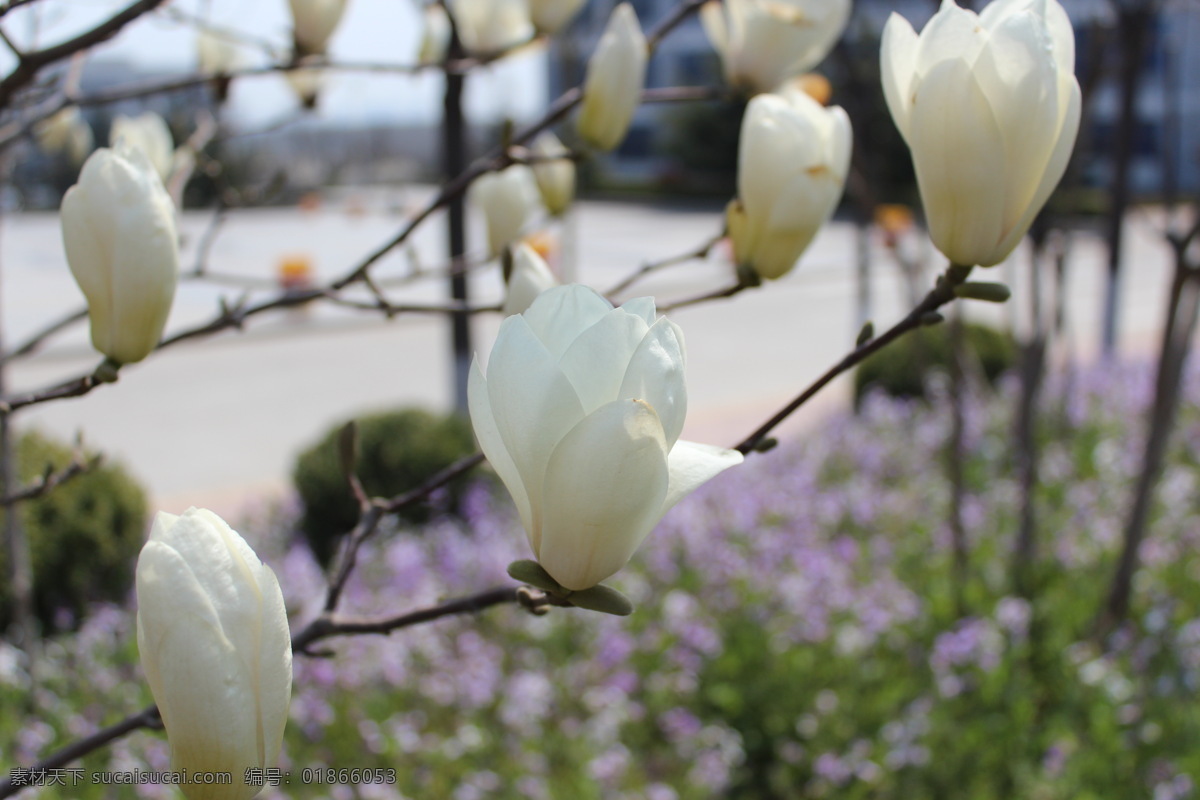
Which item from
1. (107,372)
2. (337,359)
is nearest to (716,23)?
(107,372)

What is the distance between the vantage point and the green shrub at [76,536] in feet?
11.4

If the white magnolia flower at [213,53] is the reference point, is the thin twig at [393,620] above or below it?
below

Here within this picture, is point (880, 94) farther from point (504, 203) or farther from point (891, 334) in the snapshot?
point (891, 334)

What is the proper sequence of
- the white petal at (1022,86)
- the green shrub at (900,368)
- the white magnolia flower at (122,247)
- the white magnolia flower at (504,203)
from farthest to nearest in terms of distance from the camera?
the green shrub at (900,368) < the white magnolia flower at (504,203) < the white magnolia flower at (122,247) < the white petal at (1022,86)

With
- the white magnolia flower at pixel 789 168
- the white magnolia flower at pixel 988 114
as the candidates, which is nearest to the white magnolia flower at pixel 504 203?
the white magnolia flower at pixel 789 168

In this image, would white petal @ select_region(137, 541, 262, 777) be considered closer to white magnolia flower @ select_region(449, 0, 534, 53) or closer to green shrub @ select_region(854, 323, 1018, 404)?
white magnolia flower @ select_region(449, 0, 534, 53)

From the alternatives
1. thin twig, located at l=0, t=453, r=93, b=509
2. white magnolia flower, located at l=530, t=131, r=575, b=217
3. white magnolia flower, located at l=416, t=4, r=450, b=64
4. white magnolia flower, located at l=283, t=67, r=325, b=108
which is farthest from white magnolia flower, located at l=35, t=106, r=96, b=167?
thin twig, located at l=0, t=453, r=93, b=509

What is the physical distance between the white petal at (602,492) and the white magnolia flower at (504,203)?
897 millimetres

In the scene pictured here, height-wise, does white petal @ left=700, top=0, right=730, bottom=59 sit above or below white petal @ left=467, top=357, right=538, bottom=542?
above

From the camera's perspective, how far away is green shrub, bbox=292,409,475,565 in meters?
4.28

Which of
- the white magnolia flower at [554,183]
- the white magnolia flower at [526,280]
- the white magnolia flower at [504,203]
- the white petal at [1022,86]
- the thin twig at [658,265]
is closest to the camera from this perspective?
the white petal at [1022,86]

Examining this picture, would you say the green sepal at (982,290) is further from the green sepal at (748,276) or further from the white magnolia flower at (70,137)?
the white magnolia flower at (70,137)

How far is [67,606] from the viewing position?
11.8ft

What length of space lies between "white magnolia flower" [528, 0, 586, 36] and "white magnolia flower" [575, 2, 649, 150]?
0.16 m
